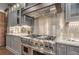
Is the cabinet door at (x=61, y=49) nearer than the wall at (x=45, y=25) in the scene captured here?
Yes

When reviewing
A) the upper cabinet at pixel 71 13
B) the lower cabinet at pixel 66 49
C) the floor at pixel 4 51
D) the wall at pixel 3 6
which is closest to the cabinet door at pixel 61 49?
the lower cabinet at pixel 66 49

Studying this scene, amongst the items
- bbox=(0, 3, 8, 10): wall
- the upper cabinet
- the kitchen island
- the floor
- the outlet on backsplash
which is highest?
bbox=(0, 3, 8, 10): wall

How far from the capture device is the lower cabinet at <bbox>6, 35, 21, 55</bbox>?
206cm

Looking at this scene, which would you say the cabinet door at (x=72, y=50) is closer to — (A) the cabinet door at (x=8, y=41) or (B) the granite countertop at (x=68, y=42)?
(B) the granite countertop at (x=68, y=42)

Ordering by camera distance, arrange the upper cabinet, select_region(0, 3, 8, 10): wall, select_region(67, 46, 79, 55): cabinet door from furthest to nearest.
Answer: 1. select_region(0, 3, 8, 10): wall
2. the upper cabinet
3. select_region(67, 46, 79, 55): cabinet door

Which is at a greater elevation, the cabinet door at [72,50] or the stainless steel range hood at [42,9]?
the stainless steel range hood at [42,9]

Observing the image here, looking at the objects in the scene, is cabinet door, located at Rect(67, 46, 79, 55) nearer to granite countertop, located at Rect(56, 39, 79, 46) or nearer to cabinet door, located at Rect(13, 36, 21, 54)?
granite countertop, located at Rect(56, 39, 79, 46)

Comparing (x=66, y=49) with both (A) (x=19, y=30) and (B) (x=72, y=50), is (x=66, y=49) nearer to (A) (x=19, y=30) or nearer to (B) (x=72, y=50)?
(B) (x=72, y=50)

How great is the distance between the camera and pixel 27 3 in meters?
2.05

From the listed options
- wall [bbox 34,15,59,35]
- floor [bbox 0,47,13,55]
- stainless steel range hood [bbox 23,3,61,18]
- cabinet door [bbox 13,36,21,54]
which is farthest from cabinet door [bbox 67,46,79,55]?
floor [bbox 0,47,13,55]

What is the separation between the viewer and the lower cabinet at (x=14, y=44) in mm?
2061

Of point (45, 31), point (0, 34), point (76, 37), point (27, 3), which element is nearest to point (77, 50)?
point (76, 37)

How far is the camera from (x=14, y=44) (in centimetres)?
207

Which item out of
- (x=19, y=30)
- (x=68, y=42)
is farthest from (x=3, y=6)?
(x=68, y=42)
